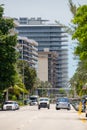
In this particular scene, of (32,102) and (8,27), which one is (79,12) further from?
(32,102)

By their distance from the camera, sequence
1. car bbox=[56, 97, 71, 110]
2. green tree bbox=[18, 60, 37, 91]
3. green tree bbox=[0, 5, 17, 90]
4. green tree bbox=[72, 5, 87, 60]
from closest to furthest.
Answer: green tree bbox=[72, 5, 87, 60] < green tree bbox=[0, 5, 17, 90] < car bbox=[56, 97, 71, 110] < green tree bbox=[18, 60, 37, 91]

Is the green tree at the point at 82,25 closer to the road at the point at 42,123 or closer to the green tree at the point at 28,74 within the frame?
the road at the point at 42,123

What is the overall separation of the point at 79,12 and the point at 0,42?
154 feet

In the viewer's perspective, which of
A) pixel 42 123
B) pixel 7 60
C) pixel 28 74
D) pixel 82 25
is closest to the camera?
pixel 82 25

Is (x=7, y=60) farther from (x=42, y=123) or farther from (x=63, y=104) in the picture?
(x=42, y=123)

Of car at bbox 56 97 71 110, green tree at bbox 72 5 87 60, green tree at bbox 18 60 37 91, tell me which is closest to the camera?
green tree at bbox 72 5 87 60

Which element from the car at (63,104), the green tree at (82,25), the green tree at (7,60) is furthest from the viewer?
the car at (63,104)

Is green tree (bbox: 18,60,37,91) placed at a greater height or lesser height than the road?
greater

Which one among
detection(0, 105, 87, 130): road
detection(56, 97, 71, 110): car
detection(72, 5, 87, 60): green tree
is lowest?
detection(0, 105, 87, 130): road

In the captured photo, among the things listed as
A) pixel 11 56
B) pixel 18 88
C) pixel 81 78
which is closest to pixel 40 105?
pixel 11 56

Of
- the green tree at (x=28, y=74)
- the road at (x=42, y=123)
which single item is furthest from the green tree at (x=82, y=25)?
the green tree at (x=28, y=74)

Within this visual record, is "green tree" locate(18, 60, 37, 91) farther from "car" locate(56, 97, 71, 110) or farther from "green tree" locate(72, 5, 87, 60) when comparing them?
"green tree" locate(72, 5, 87, 60)

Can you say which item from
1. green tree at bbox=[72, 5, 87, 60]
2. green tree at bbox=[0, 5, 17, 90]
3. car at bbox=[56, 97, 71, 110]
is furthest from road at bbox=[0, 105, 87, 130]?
car at bbox=[56, 97, 71, 110]

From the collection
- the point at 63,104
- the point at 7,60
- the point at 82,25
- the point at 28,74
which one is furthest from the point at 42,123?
the point at 28,74
